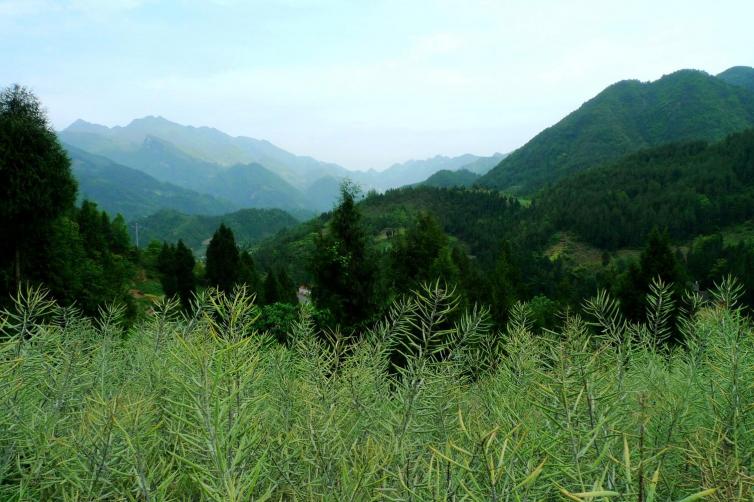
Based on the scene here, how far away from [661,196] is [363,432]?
11958 cm

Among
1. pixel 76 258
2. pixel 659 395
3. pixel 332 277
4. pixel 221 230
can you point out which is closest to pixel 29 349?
pixel 659 395

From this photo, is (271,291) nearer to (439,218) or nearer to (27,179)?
(27,179)

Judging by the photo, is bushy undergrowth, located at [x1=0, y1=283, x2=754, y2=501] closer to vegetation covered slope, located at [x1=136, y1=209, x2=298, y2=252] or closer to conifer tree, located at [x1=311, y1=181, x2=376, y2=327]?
conifer tree, located at [x1=311, y1=181, x2=376, y2=327]

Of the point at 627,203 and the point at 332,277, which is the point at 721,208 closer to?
the point at 627,203

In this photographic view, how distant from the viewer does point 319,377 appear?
2592mm

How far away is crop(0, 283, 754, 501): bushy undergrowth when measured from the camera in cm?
106

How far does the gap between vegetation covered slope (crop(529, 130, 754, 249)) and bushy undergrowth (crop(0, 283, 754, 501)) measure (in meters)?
89.1

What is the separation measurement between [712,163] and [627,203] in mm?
24613

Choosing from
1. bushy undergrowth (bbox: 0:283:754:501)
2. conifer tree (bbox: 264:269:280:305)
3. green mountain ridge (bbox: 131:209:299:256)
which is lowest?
green mountain ridge (bbox: 131:209:299:256)

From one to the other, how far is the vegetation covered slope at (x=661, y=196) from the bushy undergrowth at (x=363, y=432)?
8912cm

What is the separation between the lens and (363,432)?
2137 mm

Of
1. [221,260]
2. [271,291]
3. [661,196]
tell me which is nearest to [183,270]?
[221,260]

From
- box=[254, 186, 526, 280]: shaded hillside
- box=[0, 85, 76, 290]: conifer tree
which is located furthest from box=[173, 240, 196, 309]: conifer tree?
box=[254, 186, 526, 280]: shaded hillside

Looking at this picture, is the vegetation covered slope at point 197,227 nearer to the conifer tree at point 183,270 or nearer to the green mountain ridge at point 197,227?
the green mountain ridge at point 197,227
